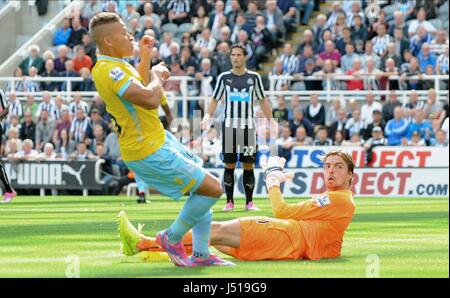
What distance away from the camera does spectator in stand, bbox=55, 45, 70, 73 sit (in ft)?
105

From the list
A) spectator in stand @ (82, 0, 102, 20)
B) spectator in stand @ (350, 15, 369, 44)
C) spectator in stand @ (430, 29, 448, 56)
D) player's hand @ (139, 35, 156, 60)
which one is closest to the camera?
player's hand @ (139, 35, 156, 60)

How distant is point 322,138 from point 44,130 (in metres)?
7.21

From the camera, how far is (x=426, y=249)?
484 inches

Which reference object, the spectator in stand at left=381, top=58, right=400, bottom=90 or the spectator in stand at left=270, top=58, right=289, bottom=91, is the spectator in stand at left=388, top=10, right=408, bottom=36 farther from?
the spectator in stand at left=270, top=58, right=289, bottom=91

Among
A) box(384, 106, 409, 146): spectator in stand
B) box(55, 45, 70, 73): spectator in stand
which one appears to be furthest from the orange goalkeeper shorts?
box(55, 45, 70, 73): spectator in stand

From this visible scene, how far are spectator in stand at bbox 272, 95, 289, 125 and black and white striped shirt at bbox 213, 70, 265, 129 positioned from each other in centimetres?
836

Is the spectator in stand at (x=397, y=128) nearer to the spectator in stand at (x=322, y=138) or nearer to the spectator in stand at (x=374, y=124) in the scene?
the spectator in stand at (x=374, y=124)

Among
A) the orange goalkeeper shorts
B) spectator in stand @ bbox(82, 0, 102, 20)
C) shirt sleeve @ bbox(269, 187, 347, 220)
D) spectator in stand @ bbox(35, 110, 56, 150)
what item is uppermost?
spectator in stand @ bbox(82, 0, 102, 20)

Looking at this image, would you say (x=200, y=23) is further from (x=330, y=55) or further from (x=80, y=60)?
(x=330, y=55)

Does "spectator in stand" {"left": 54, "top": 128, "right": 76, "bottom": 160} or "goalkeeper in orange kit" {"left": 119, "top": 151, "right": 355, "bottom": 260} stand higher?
"goalkeeper in orange kit" {"left": 119, "top": 151, "right": 355, "bottom": 260}

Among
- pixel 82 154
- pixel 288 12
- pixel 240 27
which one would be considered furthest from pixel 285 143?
pixel 288 12

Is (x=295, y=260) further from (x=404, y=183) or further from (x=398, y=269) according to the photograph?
(x=404, y=183)

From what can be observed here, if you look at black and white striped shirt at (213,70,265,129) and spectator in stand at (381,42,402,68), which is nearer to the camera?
black and white striped shirt at (213,70,265,129)

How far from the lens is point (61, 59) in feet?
105
